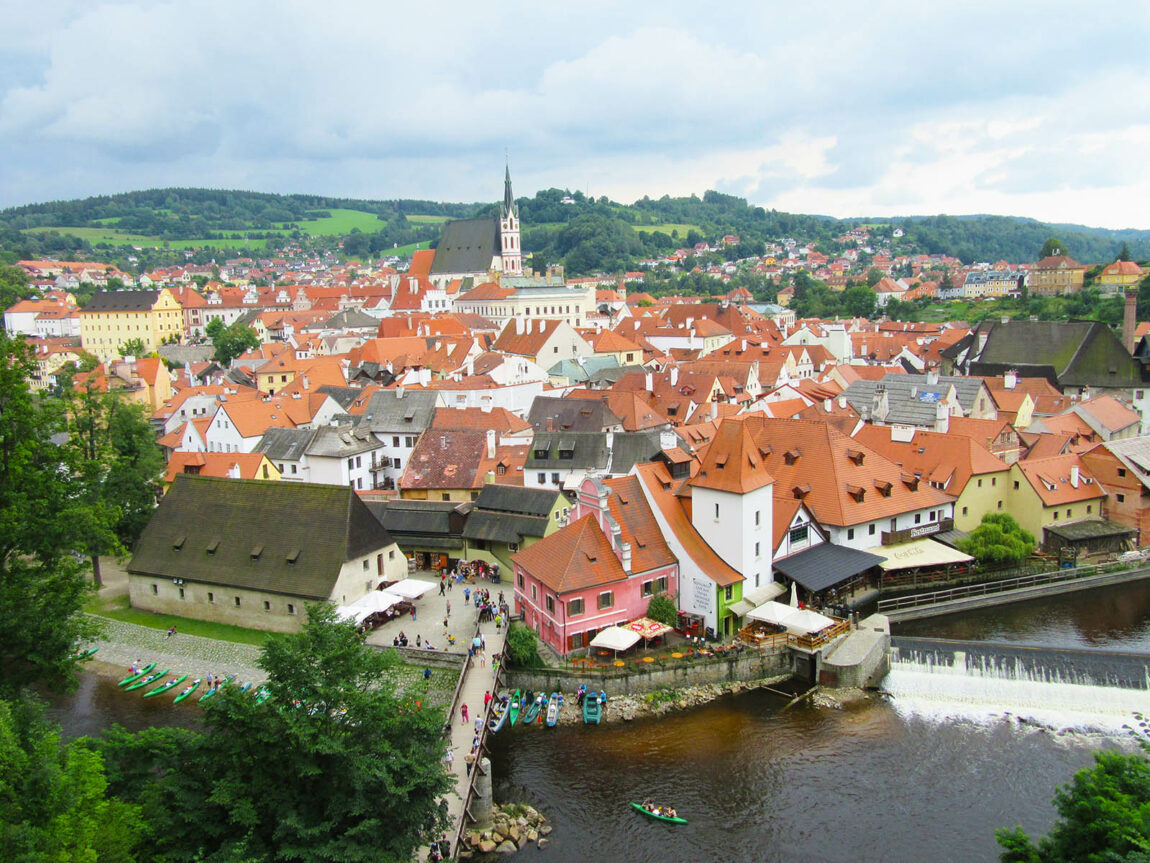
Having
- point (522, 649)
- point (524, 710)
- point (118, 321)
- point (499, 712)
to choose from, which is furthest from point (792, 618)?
point (118, 321)

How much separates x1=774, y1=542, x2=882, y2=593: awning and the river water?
4688 millimetres

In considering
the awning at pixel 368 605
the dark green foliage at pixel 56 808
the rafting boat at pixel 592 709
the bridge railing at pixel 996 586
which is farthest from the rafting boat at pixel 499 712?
the bridge railing at pixel 996 586

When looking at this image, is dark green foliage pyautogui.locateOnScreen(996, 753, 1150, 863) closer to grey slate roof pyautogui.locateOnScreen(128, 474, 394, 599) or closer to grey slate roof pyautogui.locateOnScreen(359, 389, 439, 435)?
grey slate roof pyautogui.locateOnScreen(128, 474, 394, 599)

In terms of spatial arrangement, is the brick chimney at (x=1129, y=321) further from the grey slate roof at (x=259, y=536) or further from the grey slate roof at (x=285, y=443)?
the grey slate roof at (x=259, y=536)

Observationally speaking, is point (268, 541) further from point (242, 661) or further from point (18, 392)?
point (18, 392)

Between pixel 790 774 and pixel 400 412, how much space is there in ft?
129

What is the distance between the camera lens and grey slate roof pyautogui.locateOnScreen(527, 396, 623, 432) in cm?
6019

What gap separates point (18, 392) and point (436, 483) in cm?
2617

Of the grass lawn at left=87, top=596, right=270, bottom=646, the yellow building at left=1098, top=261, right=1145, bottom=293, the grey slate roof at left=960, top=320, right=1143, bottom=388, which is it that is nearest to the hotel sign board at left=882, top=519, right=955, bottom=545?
the grass lawn at left=87, top=596, right=270, bottom=646

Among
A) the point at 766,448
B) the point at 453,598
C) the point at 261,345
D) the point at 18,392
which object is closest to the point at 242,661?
the point at 453,598

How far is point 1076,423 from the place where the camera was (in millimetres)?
58031

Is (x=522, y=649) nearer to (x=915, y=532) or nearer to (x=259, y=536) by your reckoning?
(x=259, y=536)

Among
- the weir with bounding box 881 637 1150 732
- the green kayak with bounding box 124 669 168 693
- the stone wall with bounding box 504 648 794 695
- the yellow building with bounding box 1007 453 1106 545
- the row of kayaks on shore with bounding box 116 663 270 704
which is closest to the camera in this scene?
the weir with bounding box 881 637 1150 732

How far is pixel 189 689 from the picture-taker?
115ft
